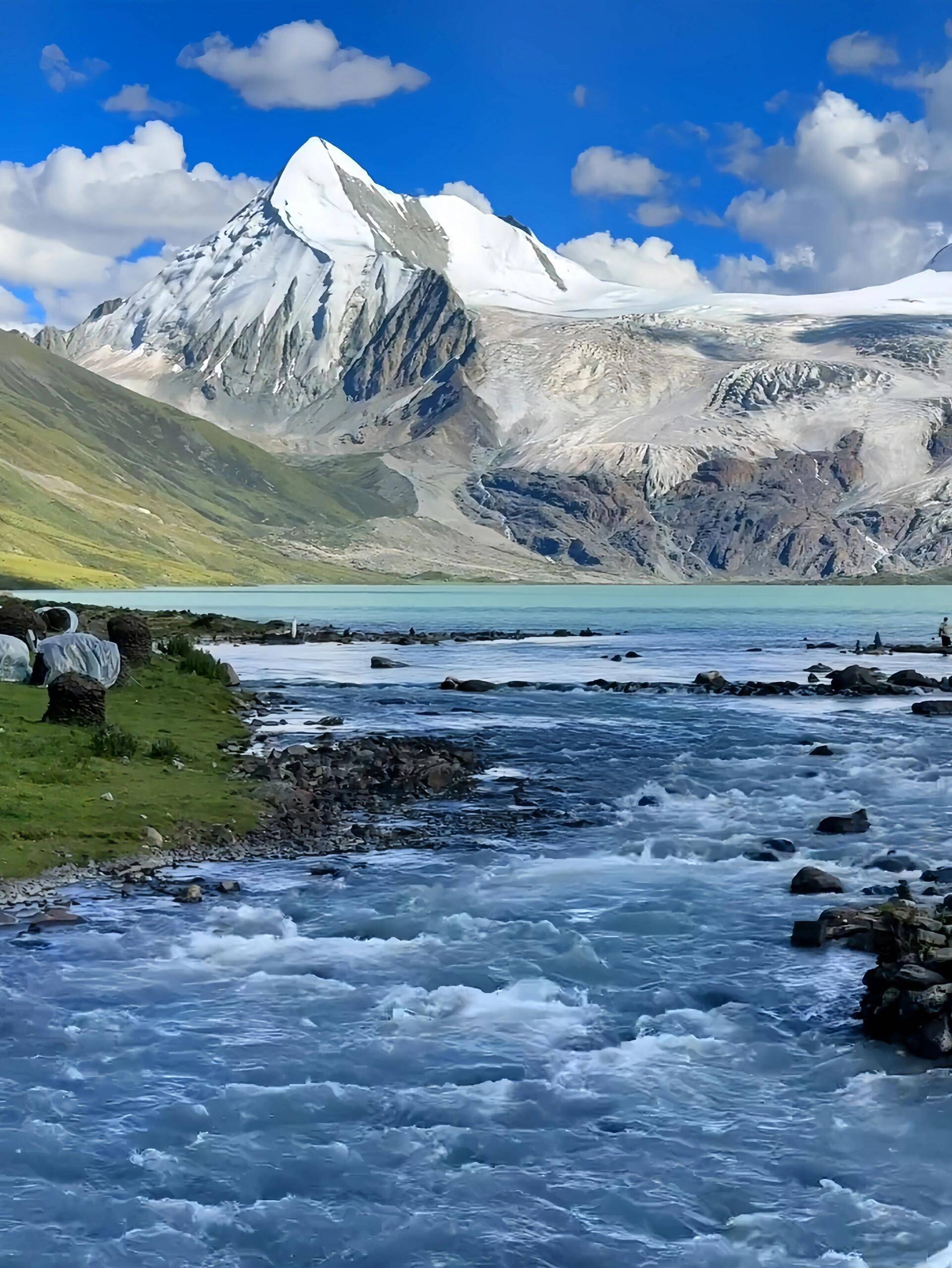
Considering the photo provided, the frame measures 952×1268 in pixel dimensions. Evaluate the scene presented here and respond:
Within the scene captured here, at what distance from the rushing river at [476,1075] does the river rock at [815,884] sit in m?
0.45

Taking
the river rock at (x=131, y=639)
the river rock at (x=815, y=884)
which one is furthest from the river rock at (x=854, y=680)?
the river rock at (x=815, y=884)

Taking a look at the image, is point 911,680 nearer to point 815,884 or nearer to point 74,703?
point 815,884

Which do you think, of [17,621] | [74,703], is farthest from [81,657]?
[74,703]

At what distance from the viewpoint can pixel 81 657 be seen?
1871 inches

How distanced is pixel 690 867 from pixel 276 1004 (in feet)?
40.1

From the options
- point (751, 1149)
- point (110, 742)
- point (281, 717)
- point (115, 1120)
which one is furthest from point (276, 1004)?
point (281, 717)

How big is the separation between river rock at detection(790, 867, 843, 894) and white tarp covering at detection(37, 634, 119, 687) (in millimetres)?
28602

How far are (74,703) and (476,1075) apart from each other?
2368 cm

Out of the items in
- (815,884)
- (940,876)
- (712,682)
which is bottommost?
(815,884)

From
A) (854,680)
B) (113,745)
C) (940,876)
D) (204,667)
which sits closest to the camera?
(940,876)

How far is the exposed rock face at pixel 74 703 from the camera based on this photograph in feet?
123

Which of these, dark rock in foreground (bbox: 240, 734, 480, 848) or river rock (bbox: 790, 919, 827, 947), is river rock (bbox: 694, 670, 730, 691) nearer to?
dark rock in foreground (bbox: 240, 734, 480, 848)

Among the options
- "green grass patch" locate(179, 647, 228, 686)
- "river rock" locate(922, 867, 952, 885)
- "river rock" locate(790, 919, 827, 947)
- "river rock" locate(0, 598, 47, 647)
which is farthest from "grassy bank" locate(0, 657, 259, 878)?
"green grass patch" locate(179, 647, 228, 686)

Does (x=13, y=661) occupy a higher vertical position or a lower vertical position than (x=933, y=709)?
Answer: higher
